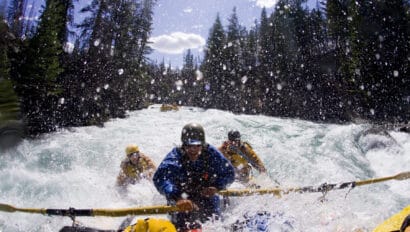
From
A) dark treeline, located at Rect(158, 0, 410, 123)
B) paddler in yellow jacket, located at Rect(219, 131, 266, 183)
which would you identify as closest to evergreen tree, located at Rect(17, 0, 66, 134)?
paddler in yellow jacket, located at Rect(219, 131, 266, 183)

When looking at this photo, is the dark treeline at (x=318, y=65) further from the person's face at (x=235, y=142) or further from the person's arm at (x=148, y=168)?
the person's arm at (x=148, y=168)

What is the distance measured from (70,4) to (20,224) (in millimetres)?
20830

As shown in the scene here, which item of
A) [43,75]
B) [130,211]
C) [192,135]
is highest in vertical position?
[43,75]

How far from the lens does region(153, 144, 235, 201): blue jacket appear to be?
5336 mm

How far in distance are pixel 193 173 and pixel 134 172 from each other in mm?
3468

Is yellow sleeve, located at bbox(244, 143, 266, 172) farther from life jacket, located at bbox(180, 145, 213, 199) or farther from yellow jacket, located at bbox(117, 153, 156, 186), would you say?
life jacket, located at bbox(180, 145, 213, 199)

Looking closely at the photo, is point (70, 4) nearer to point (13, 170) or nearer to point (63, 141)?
point (63, 141)

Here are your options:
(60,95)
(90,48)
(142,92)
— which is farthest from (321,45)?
(60,95)

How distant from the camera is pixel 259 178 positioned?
8891 mm

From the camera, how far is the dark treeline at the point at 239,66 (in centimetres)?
1716

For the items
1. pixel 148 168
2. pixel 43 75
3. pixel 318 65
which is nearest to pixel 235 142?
pixel 148 168

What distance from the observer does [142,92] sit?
3975cm

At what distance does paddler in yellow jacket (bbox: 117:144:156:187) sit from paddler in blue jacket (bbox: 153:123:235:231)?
3.13 metres

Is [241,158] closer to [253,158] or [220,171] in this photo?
[253,158]
